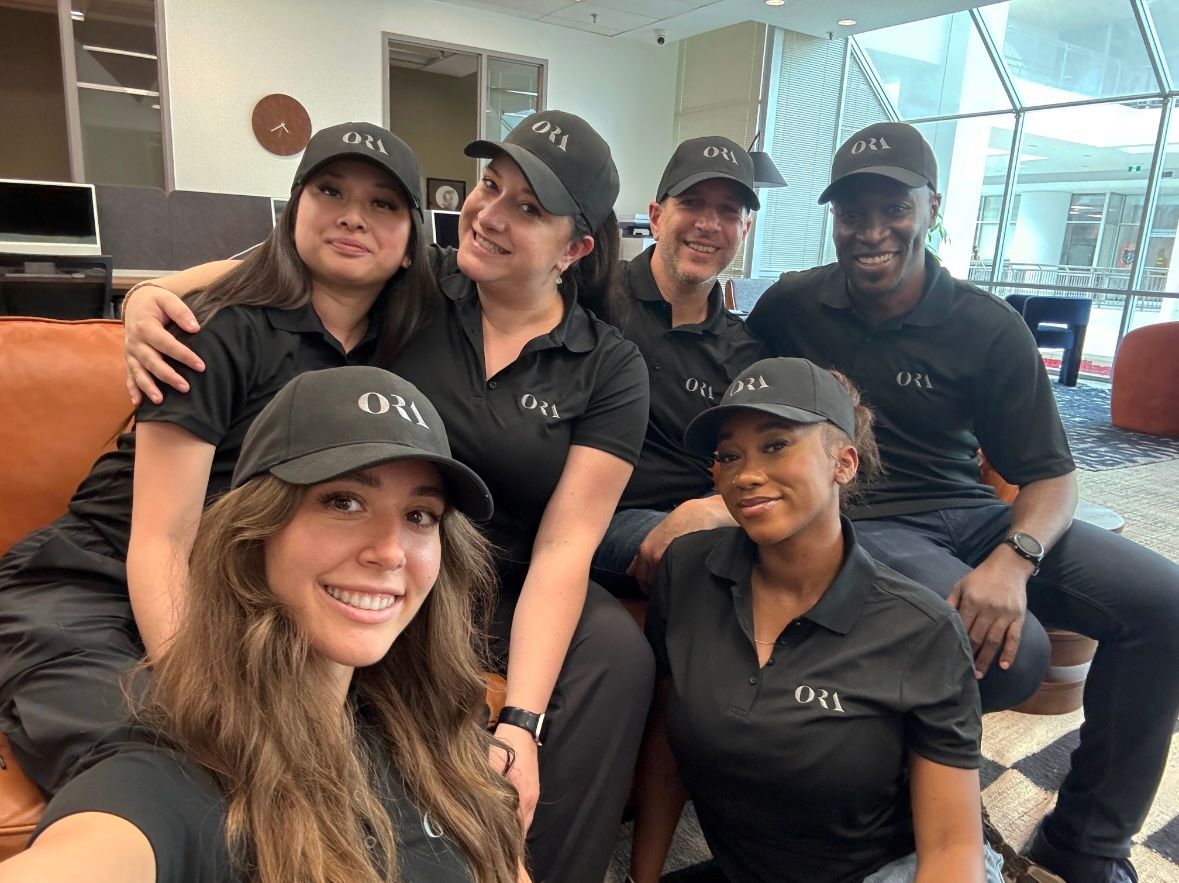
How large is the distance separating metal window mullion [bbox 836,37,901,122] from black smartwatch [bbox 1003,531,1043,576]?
8.37 m

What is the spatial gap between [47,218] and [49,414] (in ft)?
13.2

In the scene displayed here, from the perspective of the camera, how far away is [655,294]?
1958 millimetres

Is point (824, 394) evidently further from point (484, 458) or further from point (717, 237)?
point (717, 237)

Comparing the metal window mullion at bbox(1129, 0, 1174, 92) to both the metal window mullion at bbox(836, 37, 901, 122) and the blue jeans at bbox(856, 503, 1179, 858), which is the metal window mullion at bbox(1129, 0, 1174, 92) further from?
the blue jeans at bbox(856, 503, 1179, 858)

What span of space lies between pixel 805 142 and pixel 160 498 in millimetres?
8921

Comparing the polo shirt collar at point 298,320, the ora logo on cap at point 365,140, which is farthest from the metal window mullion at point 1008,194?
the polo shirt collar at point 298,320

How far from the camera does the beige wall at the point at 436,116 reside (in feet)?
31.8

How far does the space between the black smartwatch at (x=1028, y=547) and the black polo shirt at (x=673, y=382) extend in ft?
2.13

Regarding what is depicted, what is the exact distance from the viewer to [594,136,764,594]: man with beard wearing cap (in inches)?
74.0

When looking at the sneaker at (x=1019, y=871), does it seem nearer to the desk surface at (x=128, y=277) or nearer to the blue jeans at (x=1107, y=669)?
the blue jeans at (x=1107, y=669)

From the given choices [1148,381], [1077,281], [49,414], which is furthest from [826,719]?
[1077,281]

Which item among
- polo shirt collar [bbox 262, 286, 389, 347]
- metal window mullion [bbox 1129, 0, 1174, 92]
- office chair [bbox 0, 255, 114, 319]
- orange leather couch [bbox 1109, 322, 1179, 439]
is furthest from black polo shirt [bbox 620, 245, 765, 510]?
metal window mullion [bbox 1129, 0, 1174, 92]

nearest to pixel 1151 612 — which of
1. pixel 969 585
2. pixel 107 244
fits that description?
pixel 969 585

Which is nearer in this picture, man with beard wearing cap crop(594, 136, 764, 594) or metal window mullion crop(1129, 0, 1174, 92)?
man with beard wearing cap crop(594, 136, 764, 594)
